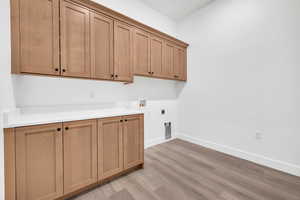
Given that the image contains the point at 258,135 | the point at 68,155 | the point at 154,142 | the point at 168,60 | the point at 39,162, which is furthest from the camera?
the point at 154,142

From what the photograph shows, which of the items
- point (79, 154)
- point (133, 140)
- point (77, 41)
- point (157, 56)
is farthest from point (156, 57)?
point (79, 154)

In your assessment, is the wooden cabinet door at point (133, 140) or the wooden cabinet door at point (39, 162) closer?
the wooden cabinet door at point (39, 162)

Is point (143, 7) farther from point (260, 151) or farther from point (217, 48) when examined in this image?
point (260, 151)

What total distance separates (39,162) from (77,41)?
1.41 m

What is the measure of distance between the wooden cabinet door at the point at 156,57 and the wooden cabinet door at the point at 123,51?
537mm

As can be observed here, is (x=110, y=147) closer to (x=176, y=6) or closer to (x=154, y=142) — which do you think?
(x=154, y=142)

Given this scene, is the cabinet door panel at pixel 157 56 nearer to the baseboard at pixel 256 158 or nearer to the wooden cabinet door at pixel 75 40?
the wooden cabinet door at pixel 75 40

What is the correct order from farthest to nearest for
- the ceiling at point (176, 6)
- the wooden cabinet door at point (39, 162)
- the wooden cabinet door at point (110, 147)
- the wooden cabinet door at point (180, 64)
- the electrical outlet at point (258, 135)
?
the wooden cabinet door at point (180, 64) < the ceiling at point (176, 6) < the electrical outlet at point (258, 135) < the wooden cabinet door at point (110, 147) < the wooden cabinet door at point (39, 162)

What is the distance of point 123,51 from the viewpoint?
2.09 metres

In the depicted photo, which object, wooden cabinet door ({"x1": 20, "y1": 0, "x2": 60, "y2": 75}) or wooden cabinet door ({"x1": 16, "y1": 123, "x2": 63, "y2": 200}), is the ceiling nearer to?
wooden cabinet door ({"x1": 20, "y1": 0, "x2": 60, "y2": 75})

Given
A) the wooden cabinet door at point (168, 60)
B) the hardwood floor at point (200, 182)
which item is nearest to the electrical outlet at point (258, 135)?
the hardwood floor at point (200, 182)

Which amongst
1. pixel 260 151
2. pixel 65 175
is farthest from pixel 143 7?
pixel 260 151

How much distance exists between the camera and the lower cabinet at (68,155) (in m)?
1.20

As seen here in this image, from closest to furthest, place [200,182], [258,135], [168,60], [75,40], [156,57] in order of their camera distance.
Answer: [75,40] → [200,182] → [258,135] → [156,57] → [168,60]
